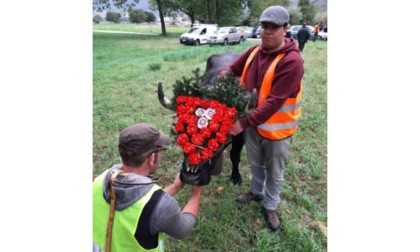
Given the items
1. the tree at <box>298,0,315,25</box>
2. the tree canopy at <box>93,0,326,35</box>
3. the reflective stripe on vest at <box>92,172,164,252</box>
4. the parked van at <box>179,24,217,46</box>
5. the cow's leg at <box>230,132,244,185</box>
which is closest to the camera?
the reflective stripe on vest at <box>92,172,164,252</box>

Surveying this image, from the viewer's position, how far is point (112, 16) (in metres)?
2.43

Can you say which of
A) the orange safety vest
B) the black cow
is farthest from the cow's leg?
the orange safety vest

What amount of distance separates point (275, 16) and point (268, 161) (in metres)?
1.08

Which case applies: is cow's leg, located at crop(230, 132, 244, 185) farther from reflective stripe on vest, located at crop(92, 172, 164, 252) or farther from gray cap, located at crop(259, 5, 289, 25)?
reflective stripe on vest, located at crop(92, 172, 164, 252)

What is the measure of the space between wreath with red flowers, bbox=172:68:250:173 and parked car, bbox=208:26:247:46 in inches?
57.5

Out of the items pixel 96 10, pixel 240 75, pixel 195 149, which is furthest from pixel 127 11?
pixel 195 149

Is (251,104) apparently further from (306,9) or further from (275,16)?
(306,9)

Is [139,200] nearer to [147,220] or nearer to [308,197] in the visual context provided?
[147,220]

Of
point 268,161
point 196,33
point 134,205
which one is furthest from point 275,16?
point 196,33

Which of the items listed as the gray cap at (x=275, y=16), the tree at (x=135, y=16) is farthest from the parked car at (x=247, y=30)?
the tree at (x=135, y=16)

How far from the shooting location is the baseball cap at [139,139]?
1.46 meters

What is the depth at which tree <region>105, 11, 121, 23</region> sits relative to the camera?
2385 millimetres

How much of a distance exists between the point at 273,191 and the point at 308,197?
1.99 feet

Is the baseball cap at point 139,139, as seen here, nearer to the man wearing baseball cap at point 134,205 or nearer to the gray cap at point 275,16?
the man wearing baseball cap at point 134,205
